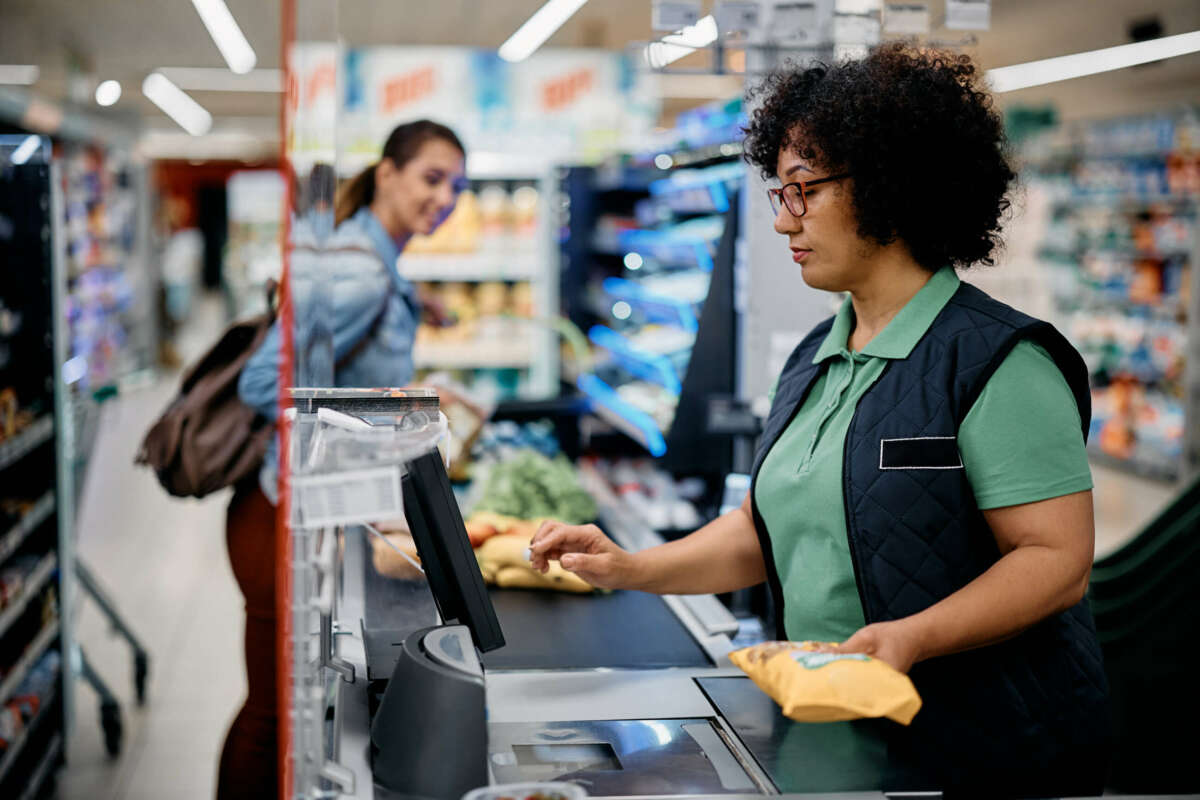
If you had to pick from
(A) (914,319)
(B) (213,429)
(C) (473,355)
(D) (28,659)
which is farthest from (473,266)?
(A) (914,319)

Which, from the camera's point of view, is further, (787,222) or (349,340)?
(349,340)

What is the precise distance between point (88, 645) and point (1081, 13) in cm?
940

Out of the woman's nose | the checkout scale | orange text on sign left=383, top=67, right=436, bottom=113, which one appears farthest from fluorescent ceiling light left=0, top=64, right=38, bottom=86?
the woman's nose

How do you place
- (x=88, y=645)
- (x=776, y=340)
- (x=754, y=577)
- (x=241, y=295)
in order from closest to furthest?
(x=754, y=577), (x=776, y=340), (x=88, y=645), (x=241, y=295)

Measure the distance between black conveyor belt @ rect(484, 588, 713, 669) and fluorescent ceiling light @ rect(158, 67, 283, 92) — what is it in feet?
40.8

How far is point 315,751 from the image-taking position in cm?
110

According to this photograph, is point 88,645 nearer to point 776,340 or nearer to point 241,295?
point 776,340

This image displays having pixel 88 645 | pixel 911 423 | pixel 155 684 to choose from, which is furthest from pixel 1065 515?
pixel 88 645

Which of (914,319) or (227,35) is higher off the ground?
(227,35)

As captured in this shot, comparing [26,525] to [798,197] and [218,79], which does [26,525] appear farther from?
[218,79]

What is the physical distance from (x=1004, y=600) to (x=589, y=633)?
0.88 metres

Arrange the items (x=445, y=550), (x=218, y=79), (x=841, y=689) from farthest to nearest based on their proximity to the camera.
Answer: (x=218, y=79)
(x=445, y=550)
(x=841, y=689)

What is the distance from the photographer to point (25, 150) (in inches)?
130

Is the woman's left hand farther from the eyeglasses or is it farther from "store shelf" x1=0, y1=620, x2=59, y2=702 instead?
"store shelf" x1=0, y1=620, x2=59, y2=702
